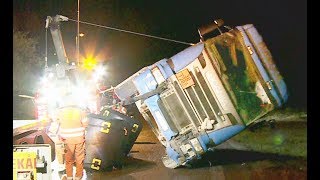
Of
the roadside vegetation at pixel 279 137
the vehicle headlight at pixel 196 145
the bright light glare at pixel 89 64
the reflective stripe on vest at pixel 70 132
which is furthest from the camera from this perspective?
the bright light glare at pixel 89 64

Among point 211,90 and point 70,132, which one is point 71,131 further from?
point 211,90

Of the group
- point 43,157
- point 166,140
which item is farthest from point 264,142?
point 43,157

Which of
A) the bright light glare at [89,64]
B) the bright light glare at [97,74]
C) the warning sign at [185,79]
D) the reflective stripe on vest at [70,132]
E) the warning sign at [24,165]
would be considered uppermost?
the bright light glare at [89,64]

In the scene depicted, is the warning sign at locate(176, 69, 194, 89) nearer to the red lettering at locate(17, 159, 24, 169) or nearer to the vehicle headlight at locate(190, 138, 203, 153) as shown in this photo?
the vehicle headlight at locate(190, 138, 203, 153)

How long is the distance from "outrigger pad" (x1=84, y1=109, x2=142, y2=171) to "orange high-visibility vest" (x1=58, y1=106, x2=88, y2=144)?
93cm

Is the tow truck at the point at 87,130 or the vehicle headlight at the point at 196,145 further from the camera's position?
the vehicle headlight at the point at 196,145

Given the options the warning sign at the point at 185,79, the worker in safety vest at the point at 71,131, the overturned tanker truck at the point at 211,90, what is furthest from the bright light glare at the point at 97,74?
the worker in safety vest at the point at 71,131

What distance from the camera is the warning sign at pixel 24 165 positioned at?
441cm

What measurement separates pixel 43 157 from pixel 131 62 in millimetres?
10108

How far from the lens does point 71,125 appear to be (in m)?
4.86

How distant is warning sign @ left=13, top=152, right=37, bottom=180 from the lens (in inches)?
173

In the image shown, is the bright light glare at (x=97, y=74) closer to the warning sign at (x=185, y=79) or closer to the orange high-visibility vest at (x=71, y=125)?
the warning sign at (x=185, y=79)
